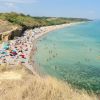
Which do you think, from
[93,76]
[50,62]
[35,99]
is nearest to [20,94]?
[35,99]

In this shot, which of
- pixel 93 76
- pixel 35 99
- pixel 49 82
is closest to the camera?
pixel 35 99

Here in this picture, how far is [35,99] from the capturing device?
894 centimetres

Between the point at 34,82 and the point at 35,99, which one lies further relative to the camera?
the point at 34,82

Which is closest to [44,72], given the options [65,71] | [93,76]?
[65,71]

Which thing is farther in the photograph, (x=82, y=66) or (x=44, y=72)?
(x=82, y=66)

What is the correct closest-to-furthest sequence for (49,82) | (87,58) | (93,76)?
(49,82)
(93,76)
(87,58)

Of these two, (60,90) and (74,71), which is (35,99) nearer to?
(60,90)

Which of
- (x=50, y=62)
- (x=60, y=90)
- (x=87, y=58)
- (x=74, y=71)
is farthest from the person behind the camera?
(x=87, y=58)

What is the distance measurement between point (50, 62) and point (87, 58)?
7.49 metres

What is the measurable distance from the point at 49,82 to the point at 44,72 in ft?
73.2

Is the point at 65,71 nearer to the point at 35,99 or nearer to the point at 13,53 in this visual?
the point at 13,53

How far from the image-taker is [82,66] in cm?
3700

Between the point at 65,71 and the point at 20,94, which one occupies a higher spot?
the point at 20,94

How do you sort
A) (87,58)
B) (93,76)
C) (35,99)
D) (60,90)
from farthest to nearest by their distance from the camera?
(87,58)
(93,76)
(60,90)
(35,99)
